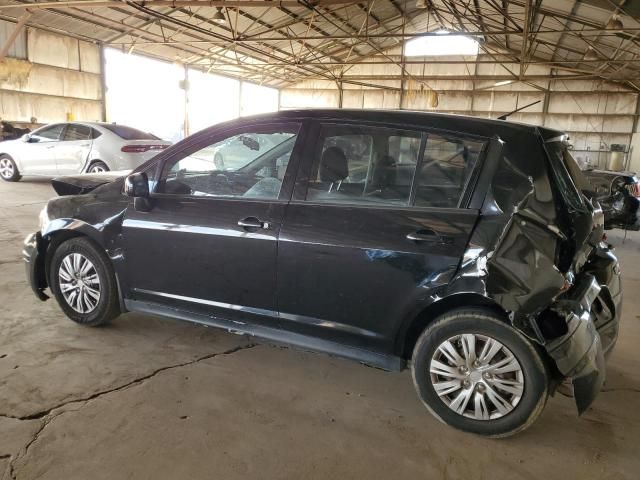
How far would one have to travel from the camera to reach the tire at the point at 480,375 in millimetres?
2326

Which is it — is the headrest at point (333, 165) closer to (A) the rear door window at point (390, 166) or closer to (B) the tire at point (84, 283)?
(A) the rear door window at point (390, 166)

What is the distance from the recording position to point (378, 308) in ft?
8.46

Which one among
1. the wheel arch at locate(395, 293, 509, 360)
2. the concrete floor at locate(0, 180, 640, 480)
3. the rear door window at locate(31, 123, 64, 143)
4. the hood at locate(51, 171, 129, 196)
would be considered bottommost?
the concrete floor at locate(0, 180, 640, 480)

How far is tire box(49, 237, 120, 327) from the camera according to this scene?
11.1ft

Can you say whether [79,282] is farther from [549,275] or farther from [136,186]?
[549,275]

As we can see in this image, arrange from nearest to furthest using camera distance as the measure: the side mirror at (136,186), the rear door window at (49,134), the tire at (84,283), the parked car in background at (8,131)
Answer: the side mirror at (136,186), the tire at (84,283), the rear door window at (49,134), the parked car in background at (8,131)

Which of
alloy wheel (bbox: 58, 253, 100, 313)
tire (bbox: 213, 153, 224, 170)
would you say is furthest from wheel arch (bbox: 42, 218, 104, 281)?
tire (bbox: 213, 153, 224, 170)

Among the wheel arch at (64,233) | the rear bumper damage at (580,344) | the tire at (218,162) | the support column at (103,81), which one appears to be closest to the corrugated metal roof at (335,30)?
the support column at (103,81)

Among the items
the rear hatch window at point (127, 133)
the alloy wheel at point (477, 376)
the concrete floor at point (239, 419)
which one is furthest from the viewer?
the rear hatch window at point (127, 133)

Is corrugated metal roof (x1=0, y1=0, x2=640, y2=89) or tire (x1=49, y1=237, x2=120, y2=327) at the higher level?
corrugated metal roof (x1=0, y1=0, x2=640, y2=89)

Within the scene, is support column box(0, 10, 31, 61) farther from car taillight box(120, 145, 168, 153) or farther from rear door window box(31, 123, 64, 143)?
car taillight box(120, 145, 168, 153)

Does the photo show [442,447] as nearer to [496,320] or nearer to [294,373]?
[496,320]

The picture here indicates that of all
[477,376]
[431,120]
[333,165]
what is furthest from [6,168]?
[477,376]

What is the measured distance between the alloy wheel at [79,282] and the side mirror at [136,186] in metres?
0.69
